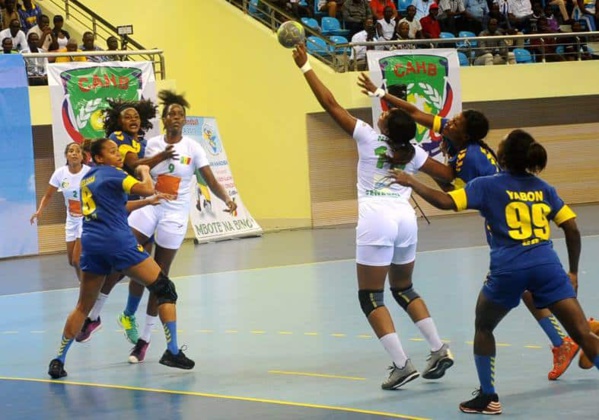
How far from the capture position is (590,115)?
25.9 meters

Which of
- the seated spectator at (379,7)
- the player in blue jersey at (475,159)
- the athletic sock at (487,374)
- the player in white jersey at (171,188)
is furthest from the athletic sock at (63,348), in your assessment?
the seated spectator at (379,7)

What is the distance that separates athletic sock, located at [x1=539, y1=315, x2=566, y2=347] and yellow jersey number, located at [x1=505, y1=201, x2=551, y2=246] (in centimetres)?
147

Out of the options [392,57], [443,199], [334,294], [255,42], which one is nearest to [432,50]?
[392,57]

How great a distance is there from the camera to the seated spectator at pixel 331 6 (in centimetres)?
2484

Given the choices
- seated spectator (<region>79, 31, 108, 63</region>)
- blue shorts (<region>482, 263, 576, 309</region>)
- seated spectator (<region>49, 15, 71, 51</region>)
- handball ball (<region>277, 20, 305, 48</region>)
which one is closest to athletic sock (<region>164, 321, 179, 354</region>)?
handball ball (<region>277, 20, 305, 48</region>)

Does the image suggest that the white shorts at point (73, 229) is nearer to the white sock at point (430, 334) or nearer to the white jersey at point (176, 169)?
the white jersey at point (176, 169)

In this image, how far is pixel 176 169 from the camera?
9.73 meters

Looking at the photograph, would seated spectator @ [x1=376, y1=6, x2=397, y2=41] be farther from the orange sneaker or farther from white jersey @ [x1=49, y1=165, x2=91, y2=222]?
the orange sneaker

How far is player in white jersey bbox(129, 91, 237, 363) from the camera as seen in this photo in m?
9.62

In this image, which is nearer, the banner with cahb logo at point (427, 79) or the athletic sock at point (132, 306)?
the athletic sock at point (132, 306)

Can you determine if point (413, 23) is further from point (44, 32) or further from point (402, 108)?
point (402, 108)

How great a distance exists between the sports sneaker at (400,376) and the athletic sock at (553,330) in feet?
3.43

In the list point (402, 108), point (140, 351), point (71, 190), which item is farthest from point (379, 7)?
point (140, 351)

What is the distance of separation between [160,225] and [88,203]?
1.06m
